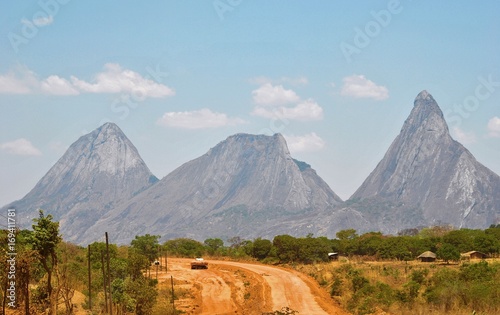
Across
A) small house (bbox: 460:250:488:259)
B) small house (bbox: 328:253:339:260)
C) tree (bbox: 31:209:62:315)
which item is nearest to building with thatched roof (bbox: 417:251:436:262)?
small house (bbox: 460:250:488:259)

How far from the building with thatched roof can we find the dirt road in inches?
978

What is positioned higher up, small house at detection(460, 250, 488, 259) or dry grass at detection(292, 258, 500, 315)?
small house at detection(460, 250, 488, 259)

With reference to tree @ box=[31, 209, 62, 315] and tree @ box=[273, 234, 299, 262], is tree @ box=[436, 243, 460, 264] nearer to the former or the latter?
tree @ box=[273, 234, 299, 262]

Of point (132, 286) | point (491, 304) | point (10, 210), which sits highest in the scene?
point (10, 210)

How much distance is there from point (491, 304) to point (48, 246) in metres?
25.5

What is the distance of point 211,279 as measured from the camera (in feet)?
210

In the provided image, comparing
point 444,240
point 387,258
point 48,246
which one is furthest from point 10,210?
point 444,240

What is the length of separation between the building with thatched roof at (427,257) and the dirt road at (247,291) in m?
24.8

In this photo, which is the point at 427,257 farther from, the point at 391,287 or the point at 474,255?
the point at 391,287

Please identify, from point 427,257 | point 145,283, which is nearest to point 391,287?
point 145,283

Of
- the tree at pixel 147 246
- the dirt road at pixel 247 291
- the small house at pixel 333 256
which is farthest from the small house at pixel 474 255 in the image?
the tree at pixel 147 246

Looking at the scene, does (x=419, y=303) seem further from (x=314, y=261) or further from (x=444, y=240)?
(x=444, y=240)

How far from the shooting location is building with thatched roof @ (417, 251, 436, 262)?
85.2 m

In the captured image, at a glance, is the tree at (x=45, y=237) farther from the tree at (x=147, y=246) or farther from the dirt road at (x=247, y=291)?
the tree at (x=147, y=246)
